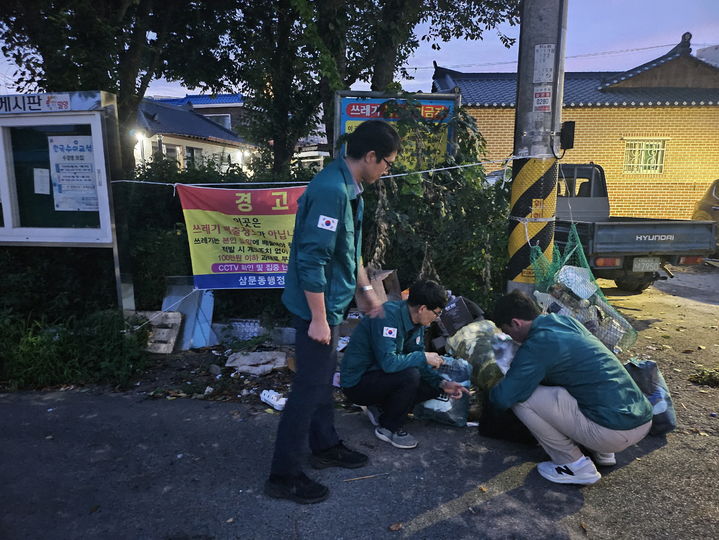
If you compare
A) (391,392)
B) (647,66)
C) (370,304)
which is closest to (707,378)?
(391,392)

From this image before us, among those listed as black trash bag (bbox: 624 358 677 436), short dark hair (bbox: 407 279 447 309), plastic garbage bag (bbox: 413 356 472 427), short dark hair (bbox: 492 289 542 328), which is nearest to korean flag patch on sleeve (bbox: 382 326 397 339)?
short dark hair (bbox: 407 279 447 309)

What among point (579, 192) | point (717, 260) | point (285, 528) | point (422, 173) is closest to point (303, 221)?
point (285, 528)

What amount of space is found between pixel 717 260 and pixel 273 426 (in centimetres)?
1059

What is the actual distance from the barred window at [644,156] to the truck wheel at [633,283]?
9870mm

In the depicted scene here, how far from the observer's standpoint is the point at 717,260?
34.1ft

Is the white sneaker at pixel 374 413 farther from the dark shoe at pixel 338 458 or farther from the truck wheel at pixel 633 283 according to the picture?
the truck wheel at pixel 633 283

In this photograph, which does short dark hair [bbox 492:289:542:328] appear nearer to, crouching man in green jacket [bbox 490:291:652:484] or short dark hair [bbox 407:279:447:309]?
crouching man in green jacket [bbox 490:291:652:484]

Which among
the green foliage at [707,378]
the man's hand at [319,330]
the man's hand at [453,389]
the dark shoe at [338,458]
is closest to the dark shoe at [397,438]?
the dark shoe at [338,458]

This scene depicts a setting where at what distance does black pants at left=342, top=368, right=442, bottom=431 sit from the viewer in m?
3.11

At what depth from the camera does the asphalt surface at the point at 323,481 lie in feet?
8.09

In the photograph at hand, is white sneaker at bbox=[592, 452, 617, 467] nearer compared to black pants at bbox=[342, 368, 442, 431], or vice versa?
white sneaker at bbox=[592, 452, 617, 467]

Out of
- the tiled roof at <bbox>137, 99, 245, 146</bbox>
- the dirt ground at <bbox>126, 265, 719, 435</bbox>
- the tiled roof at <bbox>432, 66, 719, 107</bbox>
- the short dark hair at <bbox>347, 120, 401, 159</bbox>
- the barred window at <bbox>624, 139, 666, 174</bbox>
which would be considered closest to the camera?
the short dark hair at <bbox>347, 120, 401, 159</bbox>

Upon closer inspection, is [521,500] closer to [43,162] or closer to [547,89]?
[547,89]

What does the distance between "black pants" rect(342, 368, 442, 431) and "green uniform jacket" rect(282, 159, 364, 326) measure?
64cm
